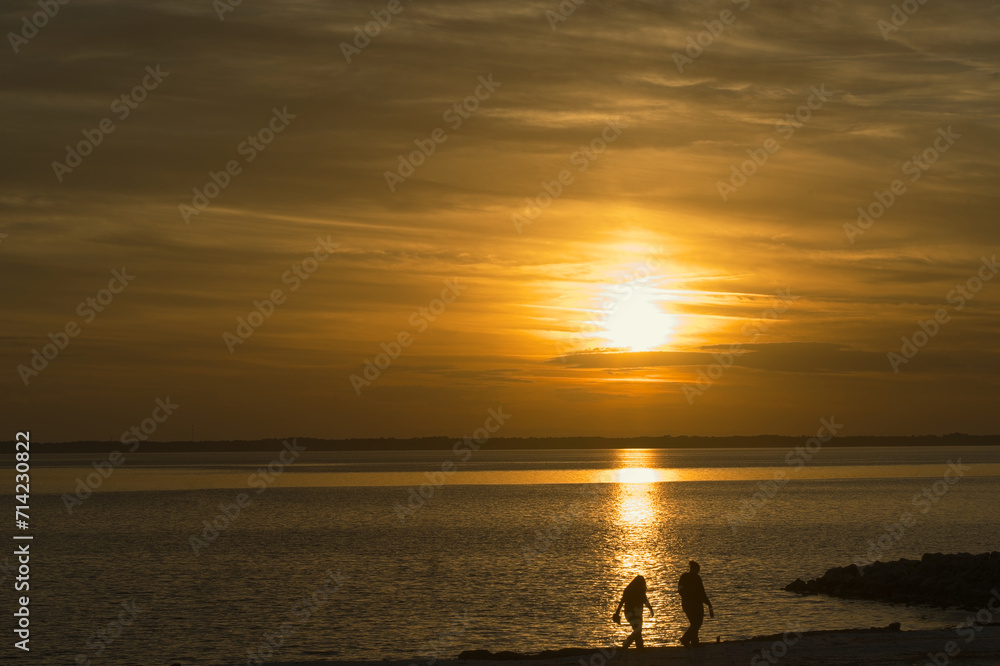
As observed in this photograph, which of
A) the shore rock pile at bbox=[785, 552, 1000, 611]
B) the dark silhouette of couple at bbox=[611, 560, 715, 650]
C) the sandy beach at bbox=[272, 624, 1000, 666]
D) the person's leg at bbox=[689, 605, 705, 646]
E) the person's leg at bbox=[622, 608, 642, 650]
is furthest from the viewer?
the shore rock pile at bbox=[785, 552, 1000, 611]

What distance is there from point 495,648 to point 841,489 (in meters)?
125

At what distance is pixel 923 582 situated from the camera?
44.5 m

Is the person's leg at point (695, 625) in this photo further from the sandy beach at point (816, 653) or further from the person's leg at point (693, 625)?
the sandy beach at point (816, 653)

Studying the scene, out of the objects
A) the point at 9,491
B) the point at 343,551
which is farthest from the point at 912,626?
the point at 9,491

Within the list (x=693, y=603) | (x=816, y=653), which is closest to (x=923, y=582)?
(x=816, y=653)

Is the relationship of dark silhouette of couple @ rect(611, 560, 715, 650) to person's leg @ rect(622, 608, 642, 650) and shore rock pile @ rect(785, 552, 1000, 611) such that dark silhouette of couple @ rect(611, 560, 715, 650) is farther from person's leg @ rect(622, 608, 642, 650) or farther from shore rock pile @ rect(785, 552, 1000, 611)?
shore rock pile @ rect(785, 552, 1000, 611)

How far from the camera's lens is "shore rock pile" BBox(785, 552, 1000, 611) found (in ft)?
140

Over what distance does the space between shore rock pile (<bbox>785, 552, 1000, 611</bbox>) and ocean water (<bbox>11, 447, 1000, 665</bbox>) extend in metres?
1.85

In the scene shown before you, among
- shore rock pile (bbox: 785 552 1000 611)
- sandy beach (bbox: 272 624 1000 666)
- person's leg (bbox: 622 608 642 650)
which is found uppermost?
shore rock pile (bbox: 785 552 1000 611)

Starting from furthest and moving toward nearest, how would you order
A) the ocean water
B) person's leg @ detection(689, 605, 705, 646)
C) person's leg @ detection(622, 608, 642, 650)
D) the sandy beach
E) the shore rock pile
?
the shore rock pile
the ocean water
person's leg @ detection(689, 605, 705, 646)
person's leg @ detection(622, 608, 642, 650)
the sandy beach

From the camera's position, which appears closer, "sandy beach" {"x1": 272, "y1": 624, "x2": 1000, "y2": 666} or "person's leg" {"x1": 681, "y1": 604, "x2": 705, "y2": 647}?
"sandy beach" {"x1": 272, "y1": 624, "x2": 1000, "y2": 666}

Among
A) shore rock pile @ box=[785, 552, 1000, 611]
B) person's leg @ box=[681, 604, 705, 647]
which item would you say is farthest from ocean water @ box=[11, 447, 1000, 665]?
person's leg @ box=[681, 604, 705, 647]

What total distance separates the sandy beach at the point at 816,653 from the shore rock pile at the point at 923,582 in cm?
1641

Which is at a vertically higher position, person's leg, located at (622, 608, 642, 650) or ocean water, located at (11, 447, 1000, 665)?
ocean water, located at (11, 447, 1000, 665)
